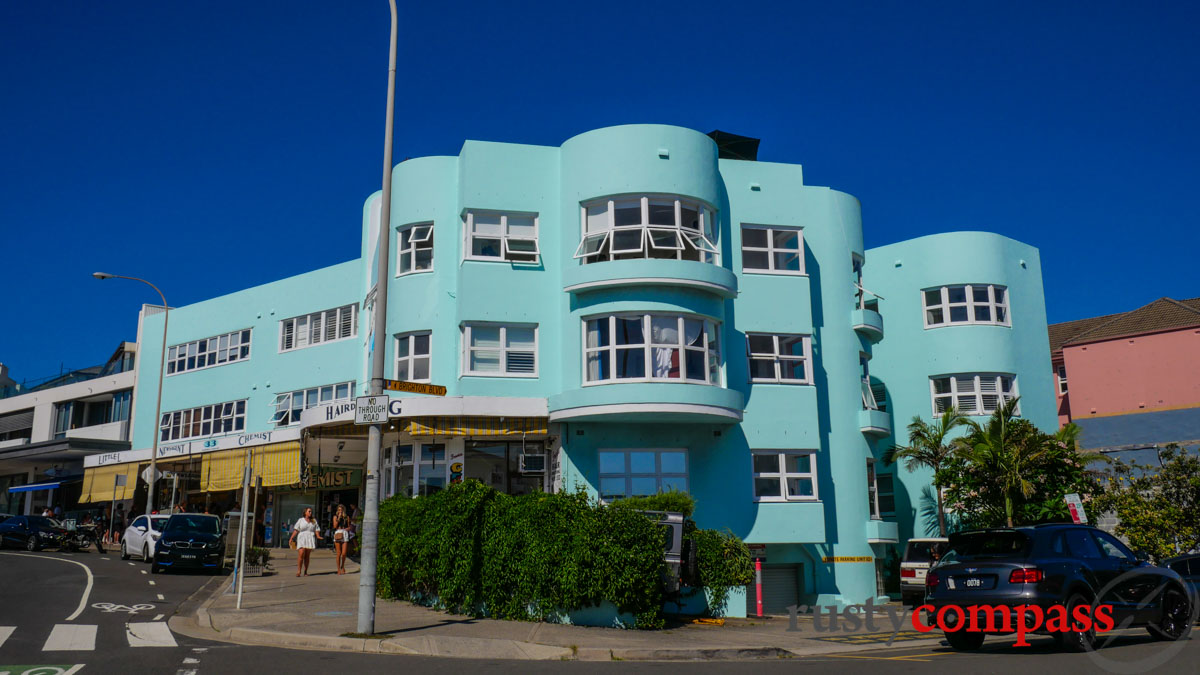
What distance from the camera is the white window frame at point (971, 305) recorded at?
32.3 metres

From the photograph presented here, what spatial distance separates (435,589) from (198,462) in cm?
2325

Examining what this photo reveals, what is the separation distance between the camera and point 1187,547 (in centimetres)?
2367

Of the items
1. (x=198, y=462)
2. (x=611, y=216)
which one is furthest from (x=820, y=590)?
(x=198, y=462)

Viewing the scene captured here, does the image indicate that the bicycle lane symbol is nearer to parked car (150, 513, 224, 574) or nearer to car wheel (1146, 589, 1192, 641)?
parked car (150, 513, 224, 574)

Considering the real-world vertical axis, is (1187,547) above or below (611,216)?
below

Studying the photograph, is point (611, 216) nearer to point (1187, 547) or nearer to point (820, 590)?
point (820, 590)

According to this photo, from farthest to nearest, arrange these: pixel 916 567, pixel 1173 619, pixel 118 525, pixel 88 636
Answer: pixel 118 525
pixel 916 567
pixel 88 636
pixel 1173 619

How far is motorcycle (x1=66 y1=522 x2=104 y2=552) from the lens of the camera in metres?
34.0

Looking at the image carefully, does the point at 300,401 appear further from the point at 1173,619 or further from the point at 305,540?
the point at 1173,619

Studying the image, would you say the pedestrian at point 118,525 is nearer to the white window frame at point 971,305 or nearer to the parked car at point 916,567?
the parked car at point 916,567

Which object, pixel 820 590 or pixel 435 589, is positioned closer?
pixel 435 589

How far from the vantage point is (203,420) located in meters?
39.4

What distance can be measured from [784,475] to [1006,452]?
715 centimetres

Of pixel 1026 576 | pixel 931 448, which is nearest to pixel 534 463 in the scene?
pixel 931 448
